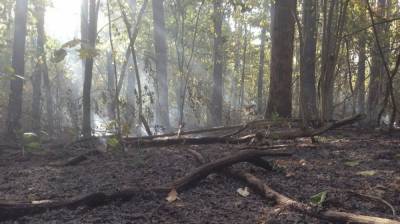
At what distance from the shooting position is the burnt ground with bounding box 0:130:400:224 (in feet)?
9.63

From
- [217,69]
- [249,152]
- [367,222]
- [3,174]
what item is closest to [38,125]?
[3,174]

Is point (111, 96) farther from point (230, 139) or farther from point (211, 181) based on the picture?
point (211, 181)

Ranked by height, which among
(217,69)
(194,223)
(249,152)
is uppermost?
(217,69)

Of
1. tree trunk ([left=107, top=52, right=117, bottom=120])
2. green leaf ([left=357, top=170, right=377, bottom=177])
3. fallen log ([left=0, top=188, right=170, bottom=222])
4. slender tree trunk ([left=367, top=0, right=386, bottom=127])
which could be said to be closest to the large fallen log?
fallen log ([left=0, top=188, right=170, bottom=222])

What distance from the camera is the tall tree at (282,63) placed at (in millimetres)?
7828

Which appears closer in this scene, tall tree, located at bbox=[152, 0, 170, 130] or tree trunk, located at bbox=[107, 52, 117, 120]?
tree trunk, located at bbox=[107, 52, 117, 120]

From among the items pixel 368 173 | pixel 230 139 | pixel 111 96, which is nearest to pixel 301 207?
pixel 368 173

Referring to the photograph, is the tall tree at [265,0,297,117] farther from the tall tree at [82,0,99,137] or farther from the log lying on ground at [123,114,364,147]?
the tall tree at [82,0,99,137]

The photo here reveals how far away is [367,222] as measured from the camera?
2400mm

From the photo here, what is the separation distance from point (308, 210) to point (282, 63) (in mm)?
5444

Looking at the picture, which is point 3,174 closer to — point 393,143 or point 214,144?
point 214,144

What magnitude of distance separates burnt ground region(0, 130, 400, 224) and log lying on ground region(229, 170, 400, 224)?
0.22ft

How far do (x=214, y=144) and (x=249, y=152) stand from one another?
218cm

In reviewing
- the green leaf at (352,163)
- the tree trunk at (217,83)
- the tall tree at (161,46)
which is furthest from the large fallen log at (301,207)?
the tall tree at (161,46)
